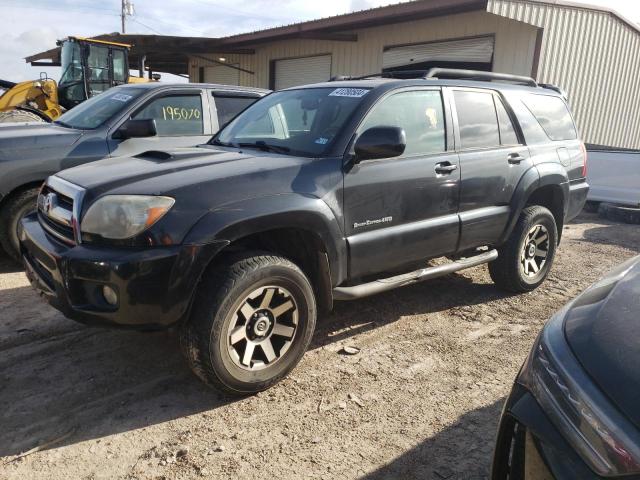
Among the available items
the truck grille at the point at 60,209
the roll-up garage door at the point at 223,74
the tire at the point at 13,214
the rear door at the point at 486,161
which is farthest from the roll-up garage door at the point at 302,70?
the truck grille at the point at 60,209

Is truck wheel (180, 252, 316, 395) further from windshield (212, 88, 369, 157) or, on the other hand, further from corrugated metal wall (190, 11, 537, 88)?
corrugated metal wall (190, 11, 537, 88)

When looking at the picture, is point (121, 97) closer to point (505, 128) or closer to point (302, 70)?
point (505, 128)

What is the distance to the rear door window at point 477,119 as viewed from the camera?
4062mm

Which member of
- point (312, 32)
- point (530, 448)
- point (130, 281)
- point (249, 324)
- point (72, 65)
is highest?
point (312, 32)

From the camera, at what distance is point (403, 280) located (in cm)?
363

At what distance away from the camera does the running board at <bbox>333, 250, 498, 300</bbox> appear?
3.31 metres

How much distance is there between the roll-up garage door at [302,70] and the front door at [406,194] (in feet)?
36.9

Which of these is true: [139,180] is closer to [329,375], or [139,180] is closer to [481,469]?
[329,375]

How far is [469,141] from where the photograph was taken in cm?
409

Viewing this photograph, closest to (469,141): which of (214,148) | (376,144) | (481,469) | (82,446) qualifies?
(376,144)

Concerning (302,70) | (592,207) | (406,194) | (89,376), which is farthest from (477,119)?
(302,70)

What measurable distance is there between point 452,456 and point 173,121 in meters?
4.53

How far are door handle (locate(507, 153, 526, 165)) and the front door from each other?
72cm

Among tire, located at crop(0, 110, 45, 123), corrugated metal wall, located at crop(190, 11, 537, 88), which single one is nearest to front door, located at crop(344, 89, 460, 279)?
tire, located at crop(0, 110, 45, 123)
